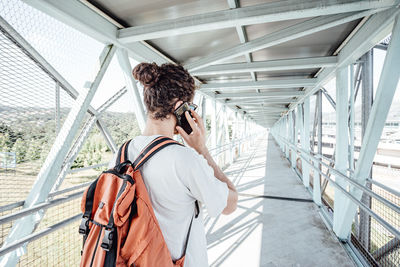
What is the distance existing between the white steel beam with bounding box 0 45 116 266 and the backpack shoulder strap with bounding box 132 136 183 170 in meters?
1.05

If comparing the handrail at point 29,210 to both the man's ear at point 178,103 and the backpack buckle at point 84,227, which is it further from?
the man's ear at point 178,103

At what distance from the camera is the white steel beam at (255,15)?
1.27m

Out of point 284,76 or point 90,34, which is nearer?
point 90,34

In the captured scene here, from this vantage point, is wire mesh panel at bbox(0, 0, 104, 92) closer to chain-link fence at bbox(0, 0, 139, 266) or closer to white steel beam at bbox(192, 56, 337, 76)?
A: chain-link fence at bbox(0, 0, 139, 266)

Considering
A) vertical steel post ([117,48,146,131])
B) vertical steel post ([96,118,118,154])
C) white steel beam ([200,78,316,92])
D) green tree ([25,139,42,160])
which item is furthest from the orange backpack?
white steel beam ([200,78,316,92])

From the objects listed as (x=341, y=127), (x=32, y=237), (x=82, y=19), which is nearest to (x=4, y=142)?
(x=32, y=237)

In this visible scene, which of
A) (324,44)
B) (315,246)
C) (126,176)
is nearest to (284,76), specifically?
(324,44)

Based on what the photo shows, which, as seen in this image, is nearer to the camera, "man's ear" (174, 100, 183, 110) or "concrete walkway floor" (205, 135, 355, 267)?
"man's ear" (174, 100, 183, 110)

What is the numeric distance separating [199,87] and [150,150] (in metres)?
1.20

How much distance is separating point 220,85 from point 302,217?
99.9 inches

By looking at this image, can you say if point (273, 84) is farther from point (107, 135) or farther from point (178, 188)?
point (178, 188)

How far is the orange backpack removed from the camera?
24.5 inches

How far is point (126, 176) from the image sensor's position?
2.18 ft

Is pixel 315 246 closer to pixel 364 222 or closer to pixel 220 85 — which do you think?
pixel 364 222
